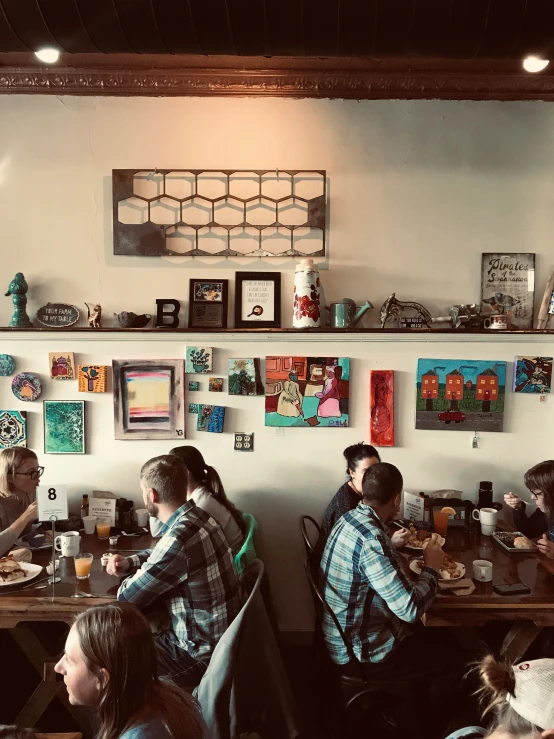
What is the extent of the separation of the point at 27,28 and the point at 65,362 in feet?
6.94

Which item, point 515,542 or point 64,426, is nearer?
point 515,542

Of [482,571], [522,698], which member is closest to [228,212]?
[482,571]

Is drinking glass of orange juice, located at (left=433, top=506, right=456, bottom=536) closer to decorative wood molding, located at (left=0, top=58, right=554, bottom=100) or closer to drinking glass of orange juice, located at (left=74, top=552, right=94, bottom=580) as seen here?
drinking glass of orange juice, located at (left=74, top=552, right=94, bottom=580)

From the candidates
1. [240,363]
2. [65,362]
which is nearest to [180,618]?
[240,363]

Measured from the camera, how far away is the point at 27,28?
6.19 ft

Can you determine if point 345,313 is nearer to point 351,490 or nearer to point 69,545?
point 351,490

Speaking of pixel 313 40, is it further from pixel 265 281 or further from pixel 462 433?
pixel 462 433

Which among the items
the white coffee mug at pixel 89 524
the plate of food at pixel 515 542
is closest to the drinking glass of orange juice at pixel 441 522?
the plate of food at pixel 515 542

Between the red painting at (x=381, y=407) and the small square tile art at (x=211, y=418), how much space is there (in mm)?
927

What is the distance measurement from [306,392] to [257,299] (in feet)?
2.15

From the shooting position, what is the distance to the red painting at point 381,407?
11.9ft

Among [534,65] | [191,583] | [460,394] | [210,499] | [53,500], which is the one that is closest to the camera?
[191,583]

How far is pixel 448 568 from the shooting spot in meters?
2.64

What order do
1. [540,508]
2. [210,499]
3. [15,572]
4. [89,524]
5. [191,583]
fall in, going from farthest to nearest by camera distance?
[89,524], [540,508], [210,499], [15,572], [191,583]
